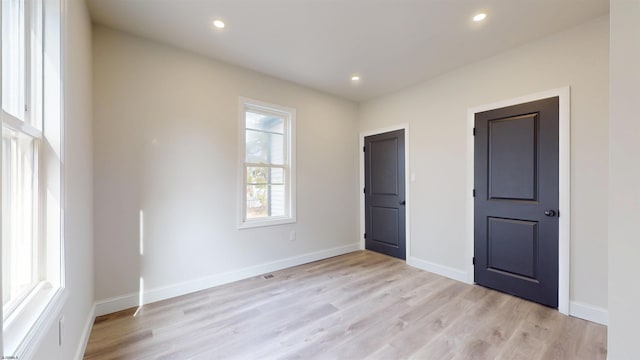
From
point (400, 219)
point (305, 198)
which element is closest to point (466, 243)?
point (400, 219)

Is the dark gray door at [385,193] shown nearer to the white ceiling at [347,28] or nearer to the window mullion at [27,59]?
the white ceiling at [347,28]

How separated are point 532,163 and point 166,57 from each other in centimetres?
396

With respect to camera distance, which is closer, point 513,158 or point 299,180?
point 513,158

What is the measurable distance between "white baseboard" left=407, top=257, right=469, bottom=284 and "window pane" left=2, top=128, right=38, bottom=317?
3726 mm

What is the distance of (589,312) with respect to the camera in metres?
2.25

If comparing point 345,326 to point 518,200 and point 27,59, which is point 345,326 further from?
point 27,59

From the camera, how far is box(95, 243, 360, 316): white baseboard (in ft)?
7.79

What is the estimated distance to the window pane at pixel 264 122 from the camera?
11.1 ft

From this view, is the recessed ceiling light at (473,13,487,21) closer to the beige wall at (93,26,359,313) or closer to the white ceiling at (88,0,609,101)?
the white ceiling at (88,0,609,101)

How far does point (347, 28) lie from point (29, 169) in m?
2.49

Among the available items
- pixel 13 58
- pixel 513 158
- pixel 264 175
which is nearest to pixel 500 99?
pixel 513 158

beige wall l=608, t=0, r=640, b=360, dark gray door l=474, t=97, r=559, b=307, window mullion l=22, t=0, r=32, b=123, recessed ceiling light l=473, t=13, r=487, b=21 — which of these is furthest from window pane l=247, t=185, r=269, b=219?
beige wall l=608, t=0, r=640, b=360

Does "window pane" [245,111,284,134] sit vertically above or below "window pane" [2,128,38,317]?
above

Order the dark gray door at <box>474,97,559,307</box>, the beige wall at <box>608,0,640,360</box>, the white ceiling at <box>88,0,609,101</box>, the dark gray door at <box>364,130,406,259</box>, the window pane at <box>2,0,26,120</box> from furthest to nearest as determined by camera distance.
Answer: the dark gray door at <box>364,130,406,259</box>, the dark gray door at <box>474,97,559,307</box>, the white ceiling at <box>88,0,609,101</box>, the beige wall at <box>608,0,640,360</box>, the window pane at <box>2,0,26,120</box>
